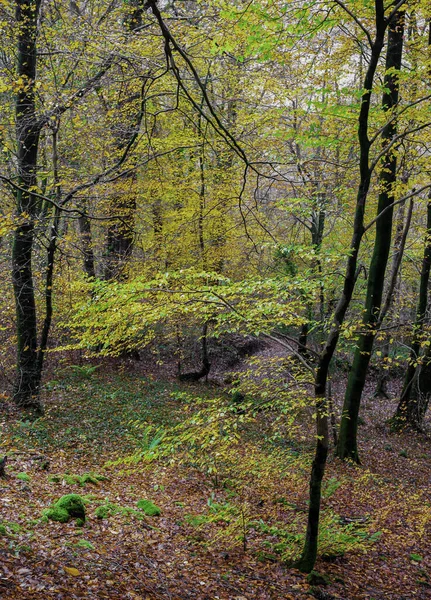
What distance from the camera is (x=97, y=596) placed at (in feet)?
12.6

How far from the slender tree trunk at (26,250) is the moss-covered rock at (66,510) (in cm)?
417

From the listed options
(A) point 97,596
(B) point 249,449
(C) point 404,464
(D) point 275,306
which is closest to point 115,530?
(A) point 97,596

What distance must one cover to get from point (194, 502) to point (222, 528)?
75 cm

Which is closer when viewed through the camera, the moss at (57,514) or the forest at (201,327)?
the forest at (201,327)

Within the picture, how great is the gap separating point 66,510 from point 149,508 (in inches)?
52.0

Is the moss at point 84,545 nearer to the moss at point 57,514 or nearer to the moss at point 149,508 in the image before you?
the moss at point 57,514

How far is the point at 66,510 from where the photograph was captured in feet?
17.4

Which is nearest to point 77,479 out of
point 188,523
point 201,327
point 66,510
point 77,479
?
point 77,479

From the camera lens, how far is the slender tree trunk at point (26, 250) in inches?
322

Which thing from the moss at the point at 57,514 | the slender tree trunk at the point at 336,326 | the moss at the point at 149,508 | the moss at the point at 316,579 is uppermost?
the slender tree trunk at the point at 336,326

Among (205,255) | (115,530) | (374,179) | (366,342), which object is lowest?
(115,530)

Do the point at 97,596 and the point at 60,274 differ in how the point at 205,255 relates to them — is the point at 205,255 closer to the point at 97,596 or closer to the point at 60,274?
the point at 60,274

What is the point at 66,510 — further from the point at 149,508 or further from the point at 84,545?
the point at 149,508

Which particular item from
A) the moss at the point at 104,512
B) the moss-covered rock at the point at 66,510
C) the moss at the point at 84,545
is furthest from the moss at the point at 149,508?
the moss at the point at 84,545
